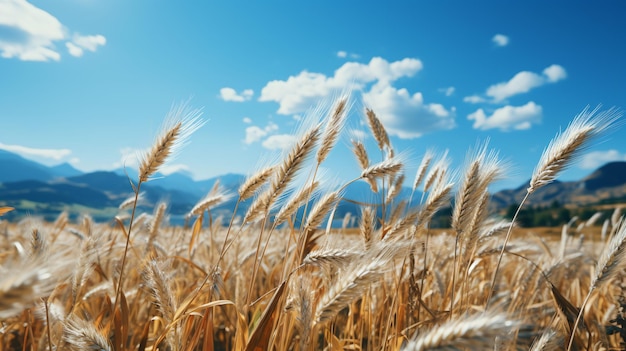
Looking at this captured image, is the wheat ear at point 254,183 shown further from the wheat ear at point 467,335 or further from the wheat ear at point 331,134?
the wheat ear at point 467,335

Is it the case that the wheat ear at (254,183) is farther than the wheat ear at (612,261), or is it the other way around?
the wheat ear at (254,183)

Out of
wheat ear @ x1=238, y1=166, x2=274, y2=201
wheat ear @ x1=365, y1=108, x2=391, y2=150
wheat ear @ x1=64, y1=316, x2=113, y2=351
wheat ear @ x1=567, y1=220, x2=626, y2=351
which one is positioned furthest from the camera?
wheat ear @ x1=365, y1=108, x2=391, y2=150

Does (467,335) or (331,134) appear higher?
(331,134)

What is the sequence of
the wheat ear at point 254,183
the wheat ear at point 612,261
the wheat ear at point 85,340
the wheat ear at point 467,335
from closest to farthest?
1. the wheat ear at point 467,335
2. the wheat ear at point 85,340
3. the wheat ear at point 612,261
4. the wheat ear at point 254,183

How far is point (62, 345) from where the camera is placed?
1765 millimetres

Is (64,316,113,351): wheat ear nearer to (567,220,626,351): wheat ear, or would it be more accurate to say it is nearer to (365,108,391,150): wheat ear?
(567,220,626,351): wheat ear

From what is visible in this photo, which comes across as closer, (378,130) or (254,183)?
(254,183)

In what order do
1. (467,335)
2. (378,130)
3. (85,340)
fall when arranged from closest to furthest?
(467,335) < (85,340) < (378,130)

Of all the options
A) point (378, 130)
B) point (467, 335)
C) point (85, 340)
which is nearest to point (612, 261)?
point (467, 335)

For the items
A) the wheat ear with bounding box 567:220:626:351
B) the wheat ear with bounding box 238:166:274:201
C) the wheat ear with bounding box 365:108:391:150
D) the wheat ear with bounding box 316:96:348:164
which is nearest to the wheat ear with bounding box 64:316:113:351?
the wheat ear with bounding box 238:166:274:201

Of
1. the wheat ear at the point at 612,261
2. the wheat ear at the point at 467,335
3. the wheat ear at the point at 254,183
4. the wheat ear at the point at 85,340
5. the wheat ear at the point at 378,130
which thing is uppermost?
the wheat ear at the point at 378,130

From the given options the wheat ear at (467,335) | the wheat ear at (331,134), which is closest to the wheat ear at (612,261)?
the wheat ear at (467,335)

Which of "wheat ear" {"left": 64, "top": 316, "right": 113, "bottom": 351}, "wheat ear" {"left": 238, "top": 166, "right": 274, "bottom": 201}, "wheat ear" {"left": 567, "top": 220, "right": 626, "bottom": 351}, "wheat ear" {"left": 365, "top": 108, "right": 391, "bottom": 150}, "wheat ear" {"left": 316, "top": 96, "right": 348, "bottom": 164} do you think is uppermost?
"wheat ear" {"left": 365, "top": 108, "right": 391, "bottom": 150}

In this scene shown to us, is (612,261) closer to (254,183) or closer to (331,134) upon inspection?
(331,134)
